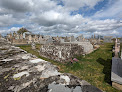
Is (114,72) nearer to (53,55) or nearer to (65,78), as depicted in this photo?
(65,78)

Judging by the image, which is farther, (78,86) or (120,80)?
(120,80)

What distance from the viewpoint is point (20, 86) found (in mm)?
901

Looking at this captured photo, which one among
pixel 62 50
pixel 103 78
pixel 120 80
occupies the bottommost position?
pixel 103 78

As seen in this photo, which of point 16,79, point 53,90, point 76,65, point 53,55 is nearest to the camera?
point 53,90

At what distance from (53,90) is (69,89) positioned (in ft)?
0.70

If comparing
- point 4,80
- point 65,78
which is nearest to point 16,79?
point 4,80

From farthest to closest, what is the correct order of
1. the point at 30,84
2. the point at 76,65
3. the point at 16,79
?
the point at 76,65 → the point at 16,79 → the point at 30,84

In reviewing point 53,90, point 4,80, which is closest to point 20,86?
point 4,80

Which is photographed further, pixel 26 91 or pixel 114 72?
pixel 114 72

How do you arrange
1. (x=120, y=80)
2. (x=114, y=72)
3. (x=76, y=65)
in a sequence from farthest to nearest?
(x=76, y=65), (x=114, y=72), (x=120, y=80)

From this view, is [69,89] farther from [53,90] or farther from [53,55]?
[53,55]

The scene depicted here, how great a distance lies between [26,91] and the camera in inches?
32.5

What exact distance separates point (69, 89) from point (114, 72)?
14.7ft

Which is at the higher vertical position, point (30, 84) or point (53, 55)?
point (30, 84)
